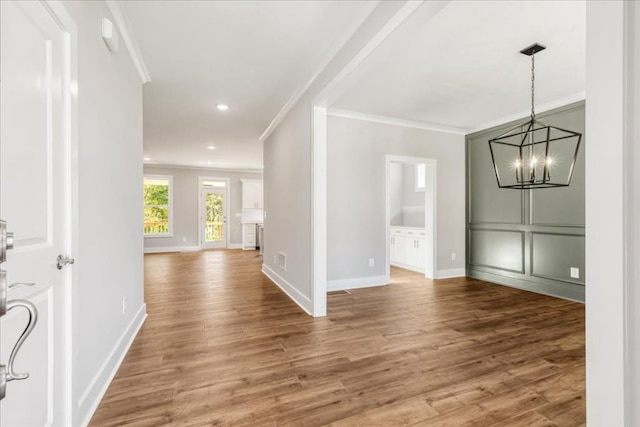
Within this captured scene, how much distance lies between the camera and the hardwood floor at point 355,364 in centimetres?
161

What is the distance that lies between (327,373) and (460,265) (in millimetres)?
4036

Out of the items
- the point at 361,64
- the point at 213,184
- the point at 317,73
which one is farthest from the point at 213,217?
the point at 361,64

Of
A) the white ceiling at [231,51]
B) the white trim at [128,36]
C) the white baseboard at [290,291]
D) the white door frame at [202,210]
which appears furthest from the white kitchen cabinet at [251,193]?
the white trim at [128,36]

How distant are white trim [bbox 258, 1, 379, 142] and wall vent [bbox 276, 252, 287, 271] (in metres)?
2.06

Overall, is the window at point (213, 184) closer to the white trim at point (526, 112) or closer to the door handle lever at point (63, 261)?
the white trim at point (526, 112)

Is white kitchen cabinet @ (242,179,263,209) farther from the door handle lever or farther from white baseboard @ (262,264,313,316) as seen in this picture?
the door handle lever

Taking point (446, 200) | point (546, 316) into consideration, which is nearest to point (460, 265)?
point (446, 200)

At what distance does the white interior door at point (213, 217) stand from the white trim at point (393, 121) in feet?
20.4

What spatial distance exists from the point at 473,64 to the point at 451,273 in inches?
136

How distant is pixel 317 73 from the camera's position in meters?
2.99

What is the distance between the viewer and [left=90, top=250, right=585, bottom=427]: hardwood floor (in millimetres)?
1608

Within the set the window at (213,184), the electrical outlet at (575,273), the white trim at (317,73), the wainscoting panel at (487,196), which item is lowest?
the electrical outlet at (575,273)

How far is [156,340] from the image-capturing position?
252 centimetres

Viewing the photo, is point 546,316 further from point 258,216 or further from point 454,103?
point 258,216
